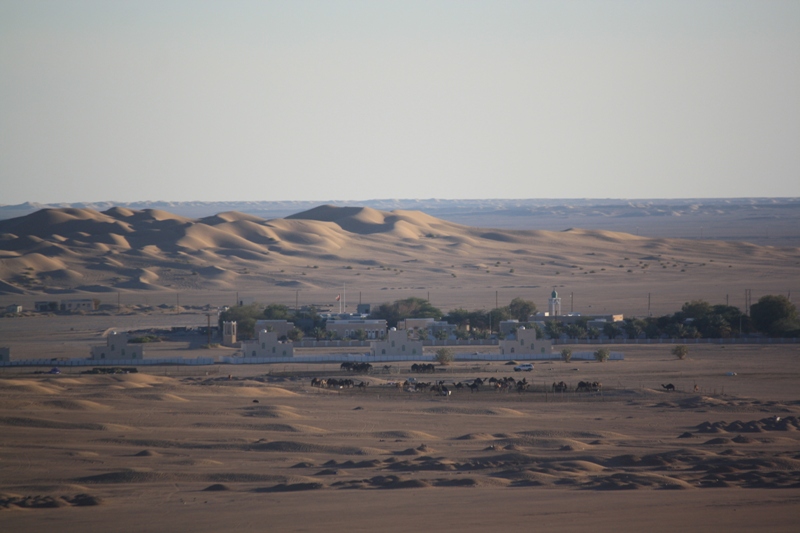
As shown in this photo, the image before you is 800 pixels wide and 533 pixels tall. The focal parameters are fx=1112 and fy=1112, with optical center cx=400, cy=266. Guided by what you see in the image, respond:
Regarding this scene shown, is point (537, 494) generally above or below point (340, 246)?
below

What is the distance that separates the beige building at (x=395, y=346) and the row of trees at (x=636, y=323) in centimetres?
580

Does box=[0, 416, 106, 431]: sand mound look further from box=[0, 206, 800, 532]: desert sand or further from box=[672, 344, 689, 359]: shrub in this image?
box=[672, 344, 689, 359]: shrub

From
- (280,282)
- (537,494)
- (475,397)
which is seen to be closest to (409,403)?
(475,397)

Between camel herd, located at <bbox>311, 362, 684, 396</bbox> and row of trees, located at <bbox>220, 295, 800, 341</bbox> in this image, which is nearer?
camel herd, located at <bbox>311, 362, 684, 396</bbox>

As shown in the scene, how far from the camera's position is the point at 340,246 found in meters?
124

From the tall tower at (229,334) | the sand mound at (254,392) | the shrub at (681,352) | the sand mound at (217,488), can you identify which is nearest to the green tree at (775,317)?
the shrub at (681,352)

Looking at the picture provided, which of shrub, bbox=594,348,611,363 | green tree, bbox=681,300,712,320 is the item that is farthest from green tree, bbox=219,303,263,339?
green tree, bbox=681,300,712,320

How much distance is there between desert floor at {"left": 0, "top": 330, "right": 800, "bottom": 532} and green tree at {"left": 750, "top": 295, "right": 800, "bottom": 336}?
1284 cm

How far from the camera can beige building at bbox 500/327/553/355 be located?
165 ft

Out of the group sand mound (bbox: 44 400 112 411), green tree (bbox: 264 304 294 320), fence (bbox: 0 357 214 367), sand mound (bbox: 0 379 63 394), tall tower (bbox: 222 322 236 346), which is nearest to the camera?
sand mound (bbox: 44 400 112 411)

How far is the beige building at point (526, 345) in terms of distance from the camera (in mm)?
50438

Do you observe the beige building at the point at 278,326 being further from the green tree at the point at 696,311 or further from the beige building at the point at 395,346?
the green tree at the point at 696,311

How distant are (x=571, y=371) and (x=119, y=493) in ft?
82.9

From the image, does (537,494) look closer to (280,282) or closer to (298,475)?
(298,475)
